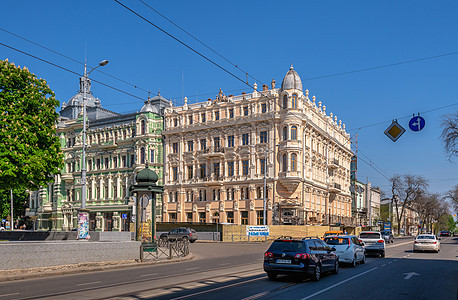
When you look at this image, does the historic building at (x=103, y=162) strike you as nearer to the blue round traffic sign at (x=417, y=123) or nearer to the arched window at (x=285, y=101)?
the arched window at (x=285, y=101)

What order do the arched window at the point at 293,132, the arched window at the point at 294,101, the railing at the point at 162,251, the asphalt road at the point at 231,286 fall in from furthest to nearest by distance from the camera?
the arched window at the point at 293,132 → the arched window at the point at 294,101 → the railing at the point at 162,251 → the asphalt road at the point at 231,286

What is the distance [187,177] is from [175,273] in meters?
47.1

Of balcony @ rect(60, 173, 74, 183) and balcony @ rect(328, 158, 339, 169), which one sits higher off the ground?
balcony @ rect(328, 158, 339, 169)

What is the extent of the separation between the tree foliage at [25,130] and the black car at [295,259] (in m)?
20.1

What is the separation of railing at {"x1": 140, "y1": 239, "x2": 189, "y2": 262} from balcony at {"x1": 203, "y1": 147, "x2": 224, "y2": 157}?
34423 mm

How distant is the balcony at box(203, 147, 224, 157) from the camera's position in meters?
62.0

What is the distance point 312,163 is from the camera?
63156 millimetres

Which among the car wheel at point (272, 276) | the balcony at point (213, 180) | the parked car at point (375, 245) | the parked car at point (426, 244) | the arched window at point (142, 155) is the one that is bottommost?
the parked car at point (426, 244)

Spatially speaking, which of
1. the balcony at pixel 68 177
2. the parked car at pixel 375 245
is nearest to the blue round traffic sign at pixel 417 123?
the parked car at pixel 375 245

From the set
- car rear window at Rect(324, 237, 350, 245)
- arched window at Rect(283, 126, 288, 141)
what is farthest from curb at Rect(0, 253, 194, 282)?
arched window at Rect(283, 126, 288, 141)

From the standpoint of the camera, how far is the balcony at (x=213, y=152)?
6203cm

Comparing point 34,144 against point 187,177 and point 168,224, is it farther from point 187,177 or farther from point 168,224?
point 187,177

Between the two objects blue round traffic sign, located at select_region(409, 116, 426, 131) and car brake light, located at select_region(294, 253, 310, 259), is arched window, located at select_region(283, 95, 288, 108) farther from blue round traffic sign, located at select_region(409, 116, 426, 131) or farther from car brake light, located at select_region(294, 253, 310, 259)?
car brake light, located at select_region(294, 253, 310, 259)

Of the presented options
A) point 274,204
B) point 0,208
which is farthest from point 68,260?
point 0,208
